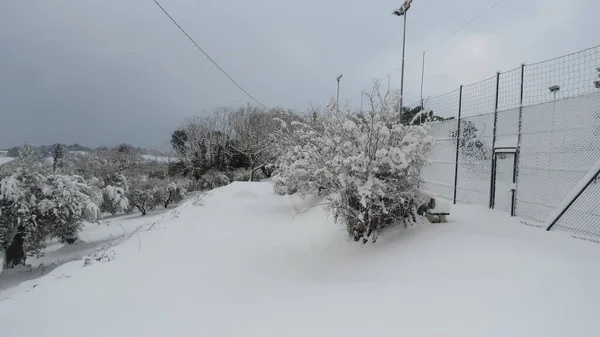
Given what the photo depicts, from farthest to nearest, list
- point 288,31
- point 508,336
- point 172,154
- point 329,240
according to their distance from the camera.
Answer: point 172,154
point 288,31
point 329,240
point 508,336

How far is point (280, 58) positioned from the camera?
1736 centimetres

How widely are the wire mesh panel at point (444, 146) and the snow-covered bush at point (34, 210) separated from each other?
1115cm

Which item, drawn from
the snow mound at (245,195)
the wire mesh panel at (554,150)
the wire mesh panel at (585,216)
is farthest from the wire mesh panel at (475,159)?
the snow mound at (245,195)

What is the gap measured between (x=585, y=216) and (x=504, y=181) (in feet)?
4.65

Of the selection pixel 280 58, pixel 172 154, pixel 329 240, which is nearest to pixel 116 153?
pixel 172 154

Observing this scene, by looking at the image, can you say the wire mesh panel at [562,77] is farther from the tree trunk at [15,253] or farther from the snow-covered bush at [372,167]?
the tree trunk at [15,253]

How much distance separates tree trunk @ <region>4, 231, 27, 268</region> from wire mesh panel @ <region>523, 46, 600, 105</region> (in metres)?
13.8

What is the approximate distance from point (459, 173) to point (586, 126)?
2.69m

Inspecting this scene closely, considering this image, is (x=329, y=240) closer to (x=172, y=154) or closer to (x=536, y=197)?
(x=536, y=197)

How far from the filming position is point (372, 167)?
4.81m

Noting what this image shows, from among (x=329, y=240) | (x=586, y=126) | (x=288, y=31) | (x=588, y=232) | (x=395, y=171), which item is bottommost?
(x=329, y=240)

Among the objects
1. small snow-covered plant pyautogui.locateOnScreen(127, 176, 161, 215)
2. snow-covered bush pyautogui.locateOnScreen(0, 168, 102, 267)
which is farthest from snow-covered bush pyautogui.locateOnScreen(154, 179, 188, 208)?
snow-covered bush pyautogui.locateOnScreen(0, 168, 102, 267)

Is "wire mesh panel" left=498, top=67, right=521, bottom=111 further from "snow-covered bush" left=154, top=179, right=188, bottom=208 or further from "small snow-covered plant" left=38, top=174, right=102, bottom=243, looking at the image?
"snow-covered bush" left=154, top=179, right=188, bottom=208

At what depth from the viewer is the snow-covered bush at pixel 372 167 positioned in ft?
15.8
